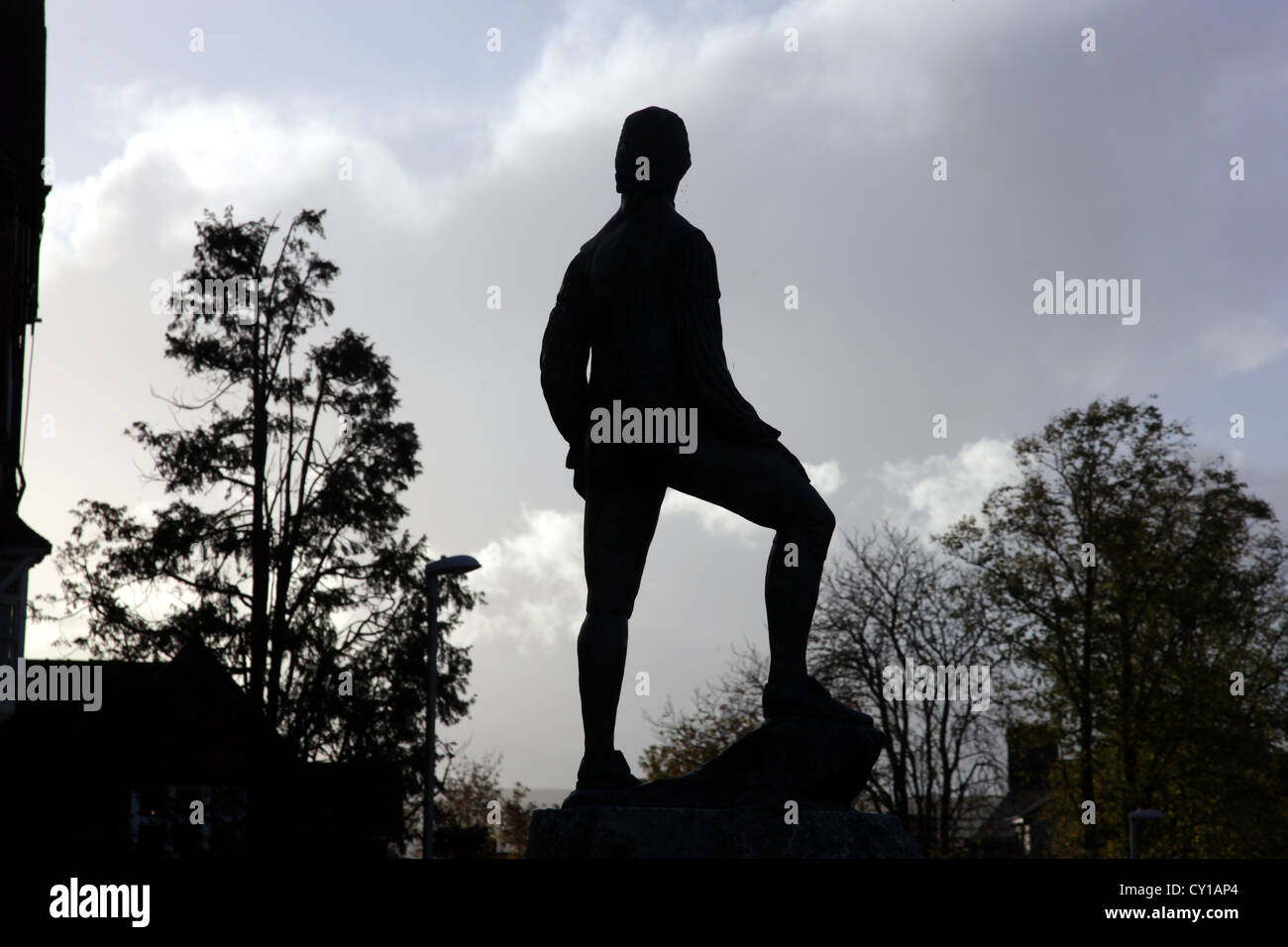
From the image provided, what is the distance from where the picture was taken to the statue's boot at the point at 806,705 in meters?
6.15

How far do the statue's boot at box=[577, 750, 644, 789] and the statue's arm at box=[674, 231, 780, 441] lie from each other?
143 cm

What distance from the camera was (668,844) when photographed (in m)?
5.90

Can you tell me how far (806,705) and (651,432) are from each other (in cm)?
126

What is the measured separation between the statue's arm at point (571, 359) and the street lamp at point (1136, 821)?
24.9 metres

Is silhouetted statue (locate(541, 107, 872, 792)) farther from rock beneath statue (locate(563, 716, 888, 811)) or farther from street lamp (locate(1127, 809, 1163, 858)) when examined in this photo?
street lamp (locate(1127, 809, 1163, 858))

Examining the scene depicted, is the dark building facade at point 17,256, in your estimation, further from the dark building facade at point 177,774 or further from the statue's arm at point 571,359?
the statue's arm at point 571,359

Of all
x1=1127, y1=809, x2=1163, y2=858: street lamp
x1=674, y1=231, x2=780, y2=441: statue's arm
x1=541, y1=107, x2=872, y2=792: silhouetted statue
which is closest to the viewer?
x1=541, y1=107, x2=872, y2=792: silhouetted statue

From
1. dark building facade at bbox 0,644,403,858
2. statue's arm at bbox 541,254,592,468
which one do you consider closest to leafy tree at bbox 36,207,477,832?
dark building facade at bbox 0,644,403,858

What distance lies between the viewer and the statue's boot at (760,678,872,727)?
615 centimetres

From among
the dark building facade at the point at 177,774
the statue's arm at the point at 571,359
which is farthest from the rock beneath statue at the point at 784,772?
the dark building facade at the point at 177,774

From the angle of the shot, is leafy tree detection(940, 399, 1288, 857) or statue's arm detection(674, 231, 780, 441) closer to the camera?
statue's arm detection(674, 231, 780, 441)
